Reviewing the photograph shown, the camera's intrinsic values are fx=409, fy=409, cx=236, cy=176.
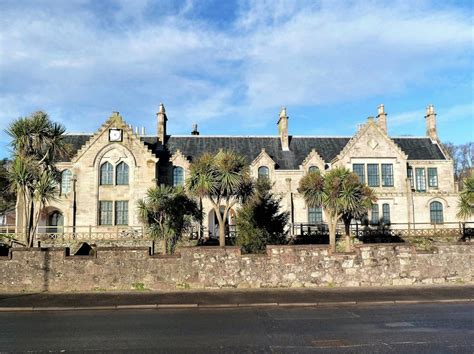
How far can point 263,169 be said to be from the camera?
41.3 metres

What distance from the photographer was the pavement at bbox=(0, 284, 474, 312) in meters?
14.6

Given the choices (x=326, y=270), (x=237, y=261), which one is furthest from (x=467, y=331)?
(x=237, y=261)

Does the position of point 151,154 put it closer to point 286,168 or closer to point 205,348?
point 286,168

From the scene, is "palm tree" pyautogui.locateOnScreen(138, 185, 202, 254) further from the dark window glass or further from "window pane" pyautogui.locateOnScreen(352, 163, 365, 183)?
the dark window glass

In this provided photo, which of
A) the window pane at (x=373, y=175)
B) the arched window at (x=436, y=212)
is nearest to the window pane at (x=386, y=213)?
the window pane at (x=373, y=175)

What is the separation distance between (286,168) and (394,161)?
1078 centimetres

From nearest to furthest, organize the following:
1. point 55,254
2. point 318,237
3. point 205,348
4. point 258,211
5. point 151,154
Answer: point 205,348 < point 55,254 < point 258,211 < point 318,237 < point 151,154

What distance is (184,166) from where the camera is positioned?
40750 mm

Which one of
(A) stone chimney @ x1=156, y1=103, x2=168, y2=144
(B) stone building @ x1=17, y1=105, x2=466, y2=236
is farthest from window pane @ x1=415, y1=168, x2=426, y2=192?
(A) stone chimney @ x1=156, y1=103, x2=168, y2=144

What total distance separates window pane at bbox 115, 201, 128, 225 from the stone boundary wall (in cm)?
2033

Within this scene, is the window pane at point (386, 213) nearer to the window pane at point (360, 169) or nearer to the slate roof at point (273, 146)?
the window pane at point (360, 169)

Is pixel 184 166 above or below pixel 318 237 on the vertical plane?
above

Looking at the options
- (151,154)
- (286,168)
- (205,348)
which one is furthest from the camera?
(286,168)

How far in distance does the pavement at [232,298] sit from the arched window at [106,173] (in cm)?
2238
